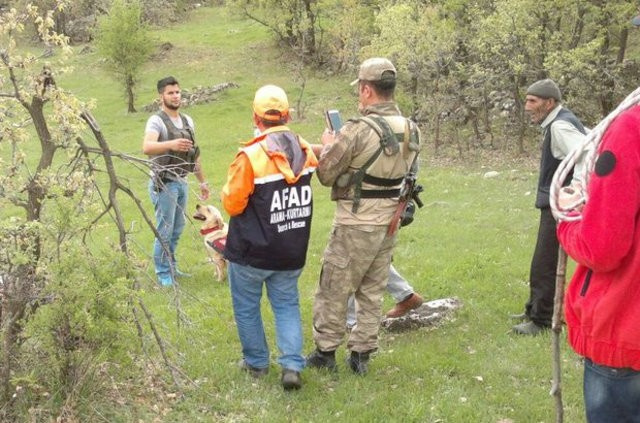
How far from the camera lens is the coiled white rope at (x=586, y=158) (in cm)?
283

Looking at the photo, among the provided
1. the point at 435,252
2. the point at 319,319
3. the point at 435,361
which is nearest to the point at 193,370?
the point at 319,319

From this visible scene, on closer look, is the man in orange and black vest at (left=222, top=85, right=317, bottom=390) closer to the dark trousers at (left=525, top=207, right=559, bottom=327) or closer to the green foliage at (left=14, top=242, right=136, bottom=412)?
the green foliage at (left=14, top=242, right=136, bottom=412)

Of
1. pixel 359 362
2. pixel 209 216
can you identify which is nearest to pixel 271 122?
pixel 359 362

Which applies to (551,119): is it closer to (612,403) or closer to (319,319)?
(319,319)

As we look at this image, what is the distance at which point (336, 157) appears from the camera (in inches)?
215

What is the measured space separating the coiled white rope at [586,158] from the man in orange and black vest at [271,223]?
2560mm

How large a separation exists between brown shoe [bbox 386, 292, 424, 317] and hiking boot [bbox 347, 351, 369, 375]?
131 cm

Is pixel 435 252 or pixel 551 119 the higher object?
pixel 551 119

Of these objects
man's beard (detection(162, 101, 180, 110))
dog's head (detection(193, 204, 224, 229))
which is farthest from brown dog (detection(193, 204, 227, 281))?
man's beard (detection(162, 101, 180, 110))

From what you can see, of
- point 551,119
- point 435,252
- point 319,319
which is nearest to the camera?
point 319,319

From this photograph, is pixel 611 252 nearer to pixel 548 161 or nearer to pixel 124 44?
pixel 548 161

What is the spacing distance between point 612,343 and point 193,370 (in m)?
3.97

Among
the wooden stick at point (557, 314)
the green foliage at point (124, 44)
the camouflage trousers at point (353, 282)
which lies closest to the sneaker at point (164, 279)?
the camouflage trousers at point (353, 282)

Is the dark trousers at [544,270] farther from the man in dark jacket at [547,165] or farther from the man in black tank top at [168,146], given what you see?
the man in black tank top at [168,146]
